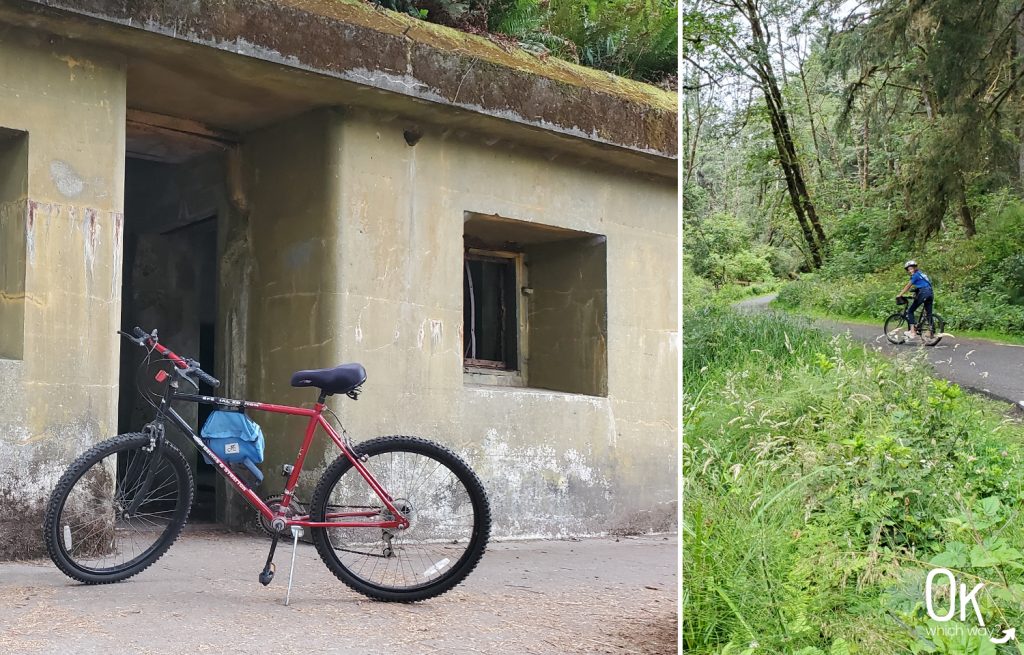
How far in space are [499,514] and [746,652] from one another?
3.84 metres

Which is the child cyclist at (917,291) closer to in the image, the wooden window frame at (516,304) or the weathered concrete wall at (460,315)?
the weathered concrete wall at (460,315)

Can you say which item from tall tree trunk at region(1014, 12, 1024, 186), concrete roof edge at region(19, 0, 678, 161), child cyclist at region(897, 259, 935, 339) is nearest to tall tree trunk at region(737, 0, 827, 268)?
child cyclist at region(897, 259, 935, 339)

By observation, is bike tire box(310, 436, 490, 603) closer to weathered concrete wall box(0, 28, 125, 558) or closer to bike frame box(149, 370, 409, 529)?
bike frame box(149, 370, 409, 529)

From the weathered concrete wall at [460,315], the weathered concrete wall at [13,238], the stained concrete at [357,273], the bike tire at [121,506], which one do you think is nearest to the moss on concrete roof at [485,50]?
the stained concrete at [357,273]

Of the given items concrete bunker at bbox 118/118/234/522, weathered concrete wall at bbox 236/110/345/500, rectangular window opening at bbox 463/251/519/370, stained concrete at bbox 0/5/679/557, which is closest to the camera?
stained concrete at bbox 0/5/679/557

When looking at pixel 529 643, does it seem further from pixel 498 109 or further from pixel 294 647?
pixel 498 109

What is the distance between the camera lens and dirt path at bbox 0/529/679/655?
9.62 feet

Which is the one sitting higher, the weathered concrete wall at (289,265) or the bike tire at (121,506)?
the weathered concrete wall at (289,265)

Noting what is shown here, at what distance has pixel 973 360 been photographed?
1946mm

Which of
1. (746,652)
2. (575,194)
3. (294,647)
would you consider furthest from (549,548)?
(746,652)

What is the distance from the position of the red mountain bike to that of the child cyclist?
69.3 inches

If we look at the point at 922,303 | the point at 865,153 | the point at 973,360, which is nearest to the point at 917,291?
the point at 922,303

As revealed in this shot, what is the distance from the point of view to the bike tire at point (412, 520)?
351 cm

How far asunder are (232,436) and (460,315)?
2.36 metres
